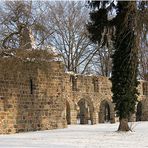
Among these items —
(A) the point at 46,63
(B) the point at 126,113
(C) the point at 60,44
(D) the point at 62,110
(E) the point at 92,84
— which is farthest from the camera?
(C) the point at 60,44

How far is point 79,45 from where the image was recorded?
43.7 metres

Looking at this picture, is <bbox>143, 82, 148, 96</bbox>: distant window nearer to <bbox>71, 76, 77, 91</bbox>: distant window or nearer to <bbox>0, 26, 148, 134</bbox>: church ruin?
<bbox>71, 76, 77, 91</bbox>: distant window

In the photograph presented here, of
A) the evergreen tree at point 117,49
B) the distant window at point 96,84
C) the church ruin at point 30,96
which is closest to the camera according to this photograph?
the evergreen tree at point 117,49

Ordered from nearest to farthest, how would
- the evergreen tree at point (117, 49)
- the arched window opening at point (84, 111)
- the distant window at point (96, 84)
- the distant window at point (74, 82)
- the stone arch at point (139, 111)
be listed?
the evergreen tree at point (117, 49) → the distant window at point (74, 82) → the distant window at point (96, 84) → the arched window opening at point (84, 111) → the stone arch at point (139, 111)

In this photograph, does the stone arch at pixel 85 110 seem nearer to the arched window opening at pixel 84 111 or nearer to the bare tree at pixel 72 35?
the arched window opening at pixel 84 111

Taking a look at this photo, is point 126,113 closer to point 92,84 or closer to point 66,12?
point 92,84

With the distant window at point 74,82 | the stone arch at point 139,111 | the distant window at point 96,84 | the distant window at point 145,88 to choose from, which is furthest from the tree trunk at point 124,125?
the distant window at point 145,88

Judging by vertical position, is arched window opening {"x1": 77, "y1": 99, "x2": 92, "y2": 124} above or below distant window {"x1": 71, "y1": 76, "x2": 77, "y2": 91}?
below

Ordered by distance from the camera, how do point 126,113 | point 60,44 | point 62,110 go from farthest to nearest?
point 60,44, point 62,110, point 126,113

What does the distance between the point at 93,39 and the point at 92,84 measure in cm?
1154

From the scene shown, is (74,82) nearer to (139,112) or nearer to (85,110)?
(85,110)

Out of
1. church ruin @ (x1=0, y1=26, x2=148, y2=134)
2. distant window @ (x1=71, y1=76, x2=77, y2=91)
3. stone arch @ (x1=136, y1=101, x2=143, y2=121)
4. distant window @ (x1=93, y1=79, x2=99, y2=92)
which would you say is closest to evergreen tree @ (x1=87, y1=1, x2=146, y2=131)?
church ruin @ (x1=0, y1=26, x2=148, y2=134)

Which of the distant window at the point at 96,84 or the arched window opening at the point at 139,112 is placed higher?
the distant window at the point at 96,84

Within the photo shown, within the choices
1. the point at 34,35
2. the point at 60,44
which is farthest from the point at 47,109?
the point at 60,44
